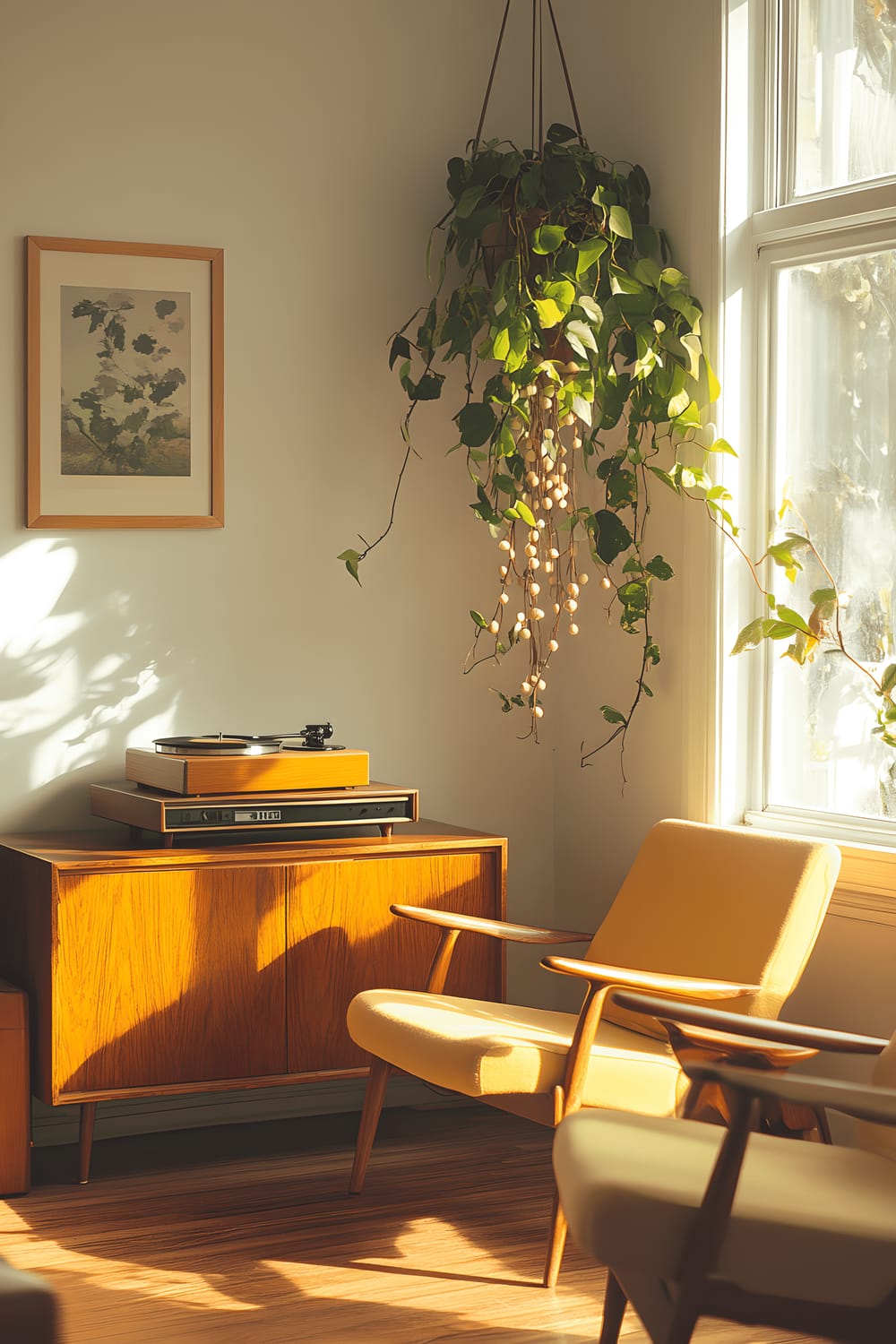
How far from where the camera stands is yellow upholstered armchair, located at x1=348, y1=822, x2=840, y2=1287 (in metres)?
2.70

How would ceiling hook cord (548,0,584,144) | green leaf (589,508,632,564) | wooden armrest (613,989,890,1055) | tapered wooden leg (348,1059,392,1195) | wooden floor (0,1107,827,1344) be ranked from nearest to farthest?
wooden armrest (613,989,890,1055) → wooden floor (0,1107,827,1344) → tapered wooden leg (348,1059,392,1195) → green leaf (589,508,632,564) → ceiling hook cord (548,0,584,144)

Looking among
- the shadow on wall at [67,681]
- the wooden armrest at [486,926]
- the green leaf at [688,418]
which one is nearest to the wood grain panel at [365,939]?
the wooden armrest at [486,926]

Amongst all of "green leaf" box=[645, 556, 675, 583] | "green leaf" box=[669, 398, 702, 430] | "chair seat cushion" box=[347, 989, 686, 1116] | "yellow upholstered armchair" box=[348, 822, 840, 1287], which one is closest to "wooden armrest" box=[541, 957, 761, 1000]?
"yellow upholstered armchair" box=[348, 822, 840, 1287]

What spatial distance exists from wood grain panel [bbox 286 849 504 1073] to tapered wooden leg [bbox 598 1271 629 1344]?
119cm

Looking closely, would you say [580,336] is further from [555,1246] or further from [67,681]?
[555,1246]

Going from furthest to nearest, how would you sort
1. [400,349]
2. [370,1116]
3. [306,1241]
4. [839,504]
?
[400,349] → [839,504] → [370,1116] → [306,1241]

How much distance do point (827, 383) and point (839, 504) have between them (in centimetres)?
27

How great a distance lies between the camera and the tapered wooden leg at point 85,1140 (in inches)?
126

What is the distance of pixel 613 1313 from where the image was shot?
227 centimetres

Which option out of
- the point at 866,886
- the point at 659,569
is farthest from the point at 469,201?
the point at 866,886

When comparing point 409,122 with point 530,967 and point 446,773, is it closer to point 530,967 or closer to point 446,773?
point 446,773

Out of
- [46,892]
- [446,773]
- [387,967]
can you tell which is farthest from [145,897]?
[446,773]

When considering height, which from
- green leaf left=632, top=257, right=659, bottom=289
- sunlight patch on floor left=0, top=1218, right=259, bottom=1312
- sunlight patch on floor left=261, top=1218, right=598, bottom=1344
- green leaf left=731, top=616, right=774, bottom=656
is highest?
green leaf left=632, top=257, right=659, bottom=289

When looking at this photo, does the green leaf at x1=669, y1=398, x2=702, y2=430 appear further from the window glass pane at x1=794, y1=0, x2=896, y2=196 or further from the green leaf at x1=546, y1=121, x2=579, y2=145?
the green leaf at x1=546, y1=121, x2=579, y2=145
